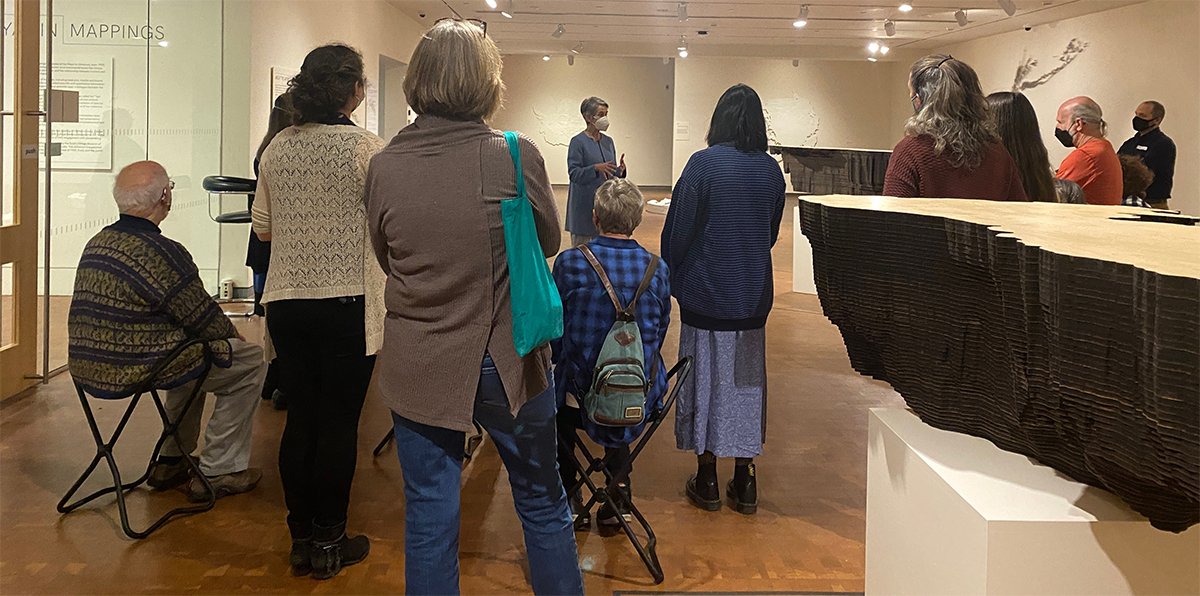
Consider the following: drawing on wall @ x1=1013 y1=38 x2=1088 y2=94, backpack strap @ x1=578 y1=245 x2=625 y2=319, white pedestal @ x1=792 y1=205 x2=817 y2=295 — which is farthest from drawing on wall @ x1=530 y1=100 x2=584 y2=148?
backpack strap @ x1=578 y1=245 x2=625 y2=319

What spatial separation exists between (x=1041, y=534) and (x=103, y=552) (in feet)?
8.11

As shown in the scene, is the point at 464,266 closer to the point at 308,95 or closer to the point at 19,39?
the point at 308,95

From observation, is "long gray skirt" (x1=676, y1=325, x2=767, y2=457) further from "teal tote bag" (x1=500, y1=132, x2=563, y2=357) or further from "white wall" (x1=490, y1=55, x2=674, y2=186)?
"white wall" (x1=490, y1=55, x2=674, y2=186)

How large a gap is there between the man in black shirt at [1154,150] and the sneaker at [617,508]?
5410 millimetres

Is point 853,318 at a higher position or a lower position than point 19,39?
lower

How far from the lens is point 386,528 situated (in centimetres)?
298

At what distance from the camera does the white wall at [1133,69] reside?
9656 millimetres

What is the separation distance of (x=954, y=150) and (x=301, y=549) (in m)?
2.03

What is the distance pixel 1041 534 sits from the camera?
4.83 ft

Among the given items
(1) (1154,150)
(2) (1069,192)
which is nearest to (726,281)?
(2) (1069,192)

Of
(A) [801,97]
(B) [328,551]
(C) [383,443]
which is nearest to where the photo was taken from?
(B) [328,551]

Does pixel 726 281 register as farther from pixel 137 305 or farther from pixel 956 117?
pixel 137 305

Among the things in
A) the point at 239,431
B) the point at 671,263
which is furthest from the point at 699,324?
the point at 239,431

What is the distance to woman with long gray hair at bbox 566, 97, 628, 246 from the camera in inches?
255
